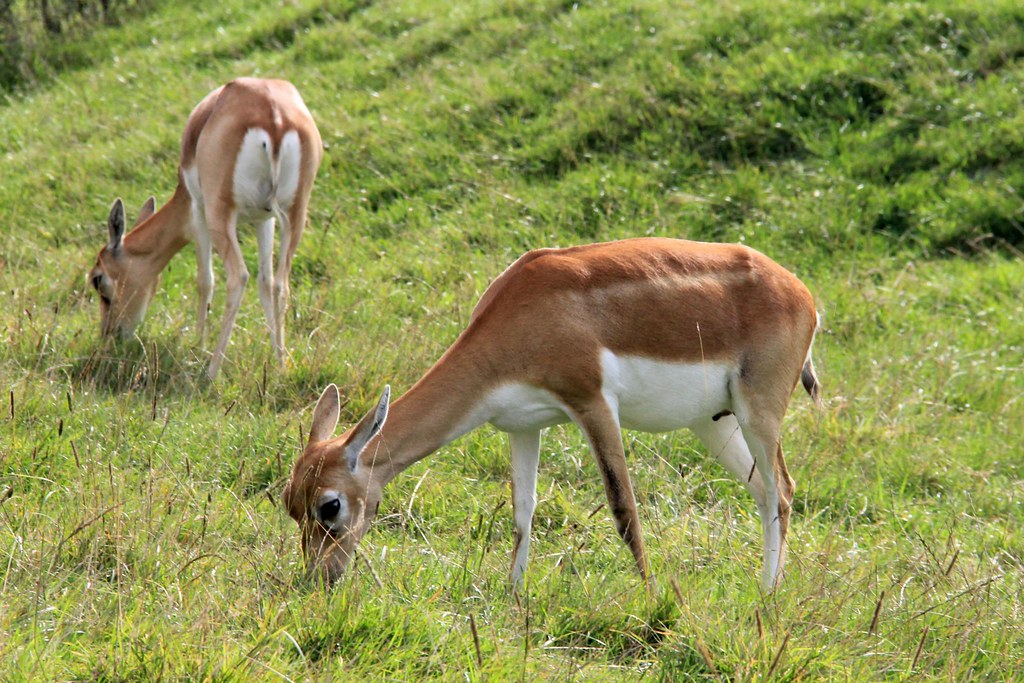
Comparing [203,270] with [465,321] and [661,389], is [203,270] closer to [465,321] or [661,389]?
[465,321]

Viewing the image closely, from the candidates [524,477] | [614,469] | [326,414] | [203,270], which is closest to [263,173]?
[203,270]

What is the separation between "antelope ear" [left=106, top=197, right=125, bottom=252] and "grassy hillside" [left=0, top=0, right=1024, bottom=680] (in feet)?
1.53

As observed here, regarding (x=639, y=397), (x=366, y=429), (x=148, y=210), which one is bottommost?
(x=148, y=210)

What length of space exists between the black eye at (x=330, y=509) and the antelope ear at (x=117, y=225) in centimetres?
397

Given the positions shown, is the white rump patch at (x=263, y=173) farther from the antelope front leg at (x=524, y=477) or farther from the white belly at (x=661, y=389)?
the white belly at (x=661, y=389)

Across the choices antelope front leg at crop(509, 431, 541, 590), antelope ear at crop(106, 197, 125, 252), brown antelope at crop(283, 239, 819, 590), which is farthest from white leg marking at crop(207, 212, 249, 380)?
antelope front leg at crop(509, 431, 541, 590)

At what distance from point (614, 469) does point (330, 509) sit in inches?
41.6

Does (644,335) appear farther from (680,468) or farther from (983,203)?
(983,203)

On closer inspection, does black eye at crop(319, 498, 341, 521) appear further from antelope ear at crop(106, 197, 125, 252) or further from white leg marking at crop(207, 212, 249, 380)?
antelope ear at crop(106, 197, 125, 252)

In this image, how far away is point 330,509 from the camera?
443 centimetres

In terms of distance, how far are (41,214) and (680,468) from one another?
6.20 meters

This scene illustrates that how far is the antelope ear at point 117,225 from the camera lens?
7.70 m

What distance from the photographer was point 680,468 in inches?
225

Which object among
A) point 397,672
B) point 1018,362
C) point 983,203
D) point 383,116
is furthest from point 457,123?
point 397,672
